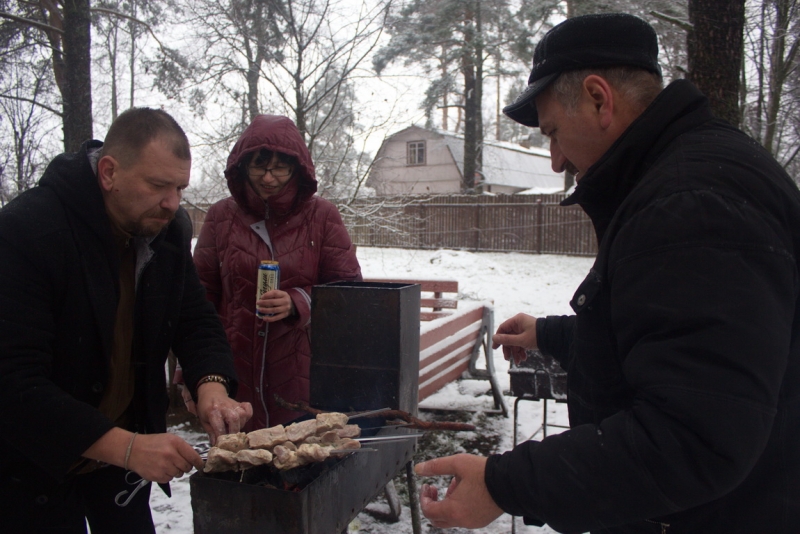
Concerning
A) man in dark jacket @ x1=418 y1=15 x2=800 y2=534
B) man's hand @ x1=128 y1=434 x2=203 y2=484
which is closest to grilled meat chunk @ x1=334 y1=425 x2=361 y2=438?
man's hand @ x1=128 y1=434 x2=203 y2=484

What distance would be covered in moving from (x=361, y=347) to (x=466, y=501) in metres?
1.24

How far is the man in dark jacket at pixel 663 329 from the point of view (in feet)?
3.07

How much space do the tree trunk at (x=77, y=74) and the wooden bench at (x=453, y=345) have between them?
3213mm

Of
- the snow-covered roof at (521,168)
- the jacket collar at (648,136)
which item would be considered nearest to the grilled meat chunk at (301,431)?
the jacket collar at (648,136)

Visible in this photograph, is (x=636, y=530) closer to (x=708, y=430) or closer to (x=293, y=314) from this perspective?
(x=708, y=430)

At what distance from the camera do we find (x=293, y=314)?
2748 millimetres

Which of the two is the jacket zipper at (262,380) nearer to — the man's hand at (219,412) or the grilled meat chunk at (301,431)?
the man's hand at (219,412)

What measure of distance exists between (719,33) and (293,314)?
12.9 ft

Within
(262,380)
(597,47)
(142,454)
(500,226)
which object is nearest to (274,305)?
(262,380)

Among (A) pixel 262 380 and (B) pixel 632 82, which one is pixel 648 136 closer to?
(B) pixel 632 82

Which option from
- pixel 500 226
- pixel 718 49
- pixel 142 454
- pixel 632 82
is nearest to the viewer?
pixel 632 82

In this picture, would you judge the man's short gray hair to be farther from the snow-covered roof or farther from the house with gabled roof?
the snow-covered roof

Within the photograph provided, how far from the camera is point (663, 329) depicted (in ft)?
3.21

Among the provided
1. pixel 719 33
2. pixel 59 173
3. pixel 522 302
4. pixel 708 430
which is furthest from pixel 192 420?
pixel 522 302
